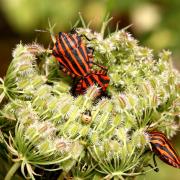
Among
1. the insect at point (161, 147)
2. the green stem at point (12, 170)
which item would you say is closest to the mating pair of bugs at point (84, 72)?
the insect at point (161, 147)

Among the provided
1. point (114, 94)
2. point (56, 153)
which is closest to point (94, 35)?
point (114, 94)

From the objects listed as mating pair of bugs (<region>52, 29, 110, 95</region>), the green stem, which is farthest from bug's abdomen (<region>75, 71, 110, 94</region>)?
the green stem

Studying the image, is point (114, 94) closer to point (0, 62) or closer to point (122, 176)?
point (122, 176)

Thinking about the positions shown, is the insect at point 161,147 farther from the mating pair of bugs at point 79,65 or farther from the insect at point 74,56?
the insect at point 74,56

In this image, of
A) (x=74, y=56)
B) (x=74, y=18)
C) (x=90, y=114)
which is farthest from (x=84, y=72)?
(x=74, y=18)

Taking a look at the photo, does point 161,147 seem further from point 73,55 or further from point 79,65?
point 73,55

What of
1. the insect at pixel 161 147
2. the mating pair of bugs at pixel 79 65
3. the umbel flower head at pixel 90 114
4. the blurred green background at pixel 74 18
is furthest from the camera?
the blurred green background at pixel 74 18
